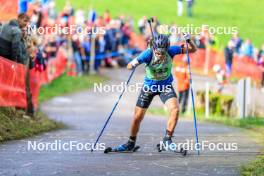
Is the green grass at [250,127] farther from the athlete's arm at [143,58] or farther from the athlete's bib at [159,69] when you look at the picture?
the athlete's arm at [143,58]

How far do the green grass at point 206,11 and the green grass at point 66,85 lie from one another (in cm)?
1576

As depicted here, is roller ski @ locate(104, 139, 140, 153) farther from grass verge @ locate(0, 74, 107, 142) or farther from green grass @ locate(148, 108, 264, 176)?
grass verge @ locate(0, 74, 107, 142)

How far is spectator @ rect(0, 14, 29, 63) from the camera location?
53.8 ft

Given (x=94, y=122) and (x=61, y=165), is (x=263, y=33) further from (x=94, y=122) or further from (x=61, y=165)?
(x=61, y=165)

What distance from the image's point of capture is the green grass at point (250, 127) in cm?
1055

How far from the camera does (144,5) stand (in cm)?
6169

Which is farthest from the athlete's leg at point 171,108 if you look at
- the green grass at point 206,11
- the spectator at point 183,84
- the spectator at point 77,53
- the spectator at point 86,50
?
the green grass at point 206,11

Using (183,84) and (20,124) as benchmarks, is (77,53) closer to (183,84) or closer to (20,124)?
(183,84)

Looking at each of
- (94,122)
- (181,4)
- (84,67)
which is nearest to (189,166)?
(94,122)

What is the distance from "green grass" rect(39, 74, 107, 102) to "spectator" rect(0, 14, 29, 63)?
36.3ft

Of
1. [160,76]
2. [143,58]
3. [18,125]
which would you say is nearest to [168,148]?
[160,76]

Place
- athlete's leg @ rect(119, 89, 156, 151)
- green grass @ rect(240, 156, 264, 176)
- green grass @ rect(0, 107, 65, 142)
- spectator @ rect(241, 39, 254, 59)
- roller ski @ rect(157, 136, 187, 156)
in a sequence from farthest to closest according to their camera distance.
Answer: spectator @ rect(241, 39, 254, 59) < green grass @ rect(0, 107, 65, 142) < athlete's leg @ rect(119, 89, 156, 151) < roller ski @ rect(157, 136, 187, 156) < green grass @ rect(240, 156, 264, 176)

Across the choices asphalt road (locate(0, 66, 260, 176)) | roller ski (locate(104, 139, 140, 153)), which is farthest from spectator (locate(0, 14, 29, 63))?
roller ski (locate(104, 139, 140, 153))

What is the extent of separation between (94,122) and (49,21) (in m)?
12.7
